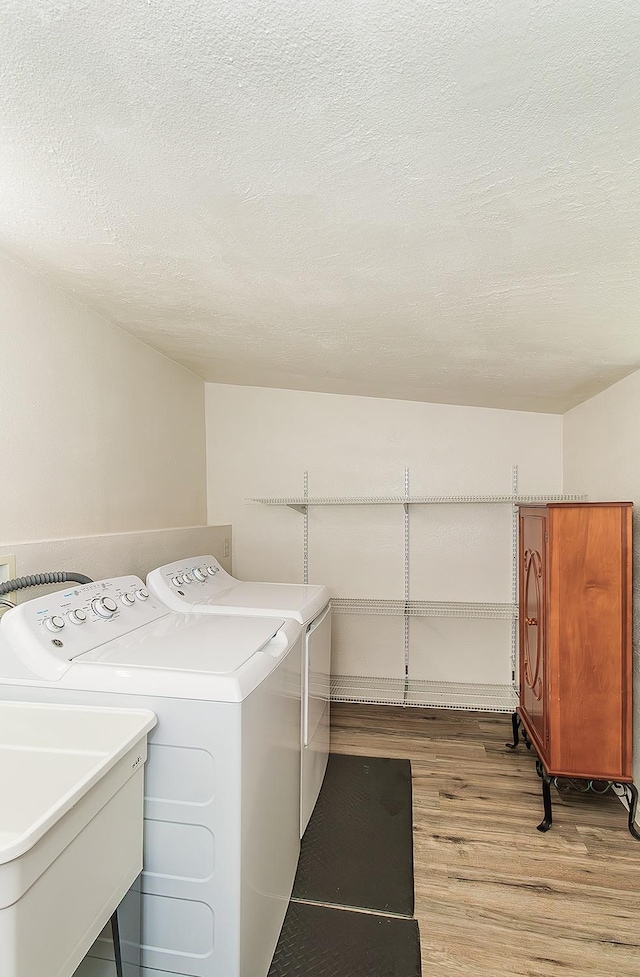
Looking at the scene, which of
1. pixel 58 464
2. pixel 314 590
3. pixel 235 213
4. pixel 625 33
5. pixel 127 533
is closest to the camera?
pixel 625 33

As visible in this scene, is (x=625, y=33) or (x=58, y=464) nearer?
(x=625, y=33)

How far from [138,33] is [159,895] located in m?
1.60

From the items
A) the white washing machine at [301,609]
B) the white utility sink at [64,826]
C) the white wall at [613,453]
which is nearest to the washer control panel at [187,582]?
the white washing machine at [301,609]

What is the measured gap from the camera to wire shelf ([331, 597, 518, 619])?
128 inches

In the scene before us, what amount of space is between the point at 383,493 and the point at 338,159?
8.44 feet

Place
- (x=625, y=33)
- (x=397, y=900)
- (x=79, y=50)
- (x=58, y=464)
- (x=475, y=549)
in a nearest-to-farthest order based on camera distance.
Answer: (x=625, y=33), (x=79, y=50), (x=397, y=900), (x=58, y=464), (x=475, y=549)

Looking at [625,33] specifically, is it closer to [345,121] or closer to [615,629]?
[345,121]

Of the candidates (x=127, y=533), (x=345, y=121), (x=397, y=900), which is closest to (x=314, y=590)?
(x=127, y=533)

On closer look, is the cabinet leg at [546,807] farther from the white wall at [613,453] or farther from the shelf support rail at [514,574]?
the shelf support rail at [514,574]

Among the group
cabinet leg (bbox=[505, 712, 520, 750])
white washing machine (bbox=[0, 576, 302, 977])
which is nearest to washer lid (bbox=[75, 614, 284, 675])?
white washing machine (bbox=[0, 576, 302, 977])

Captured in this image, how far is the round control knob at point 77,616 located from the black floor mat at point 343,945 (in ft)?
3.53

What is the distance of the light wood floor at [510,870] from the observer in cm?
162

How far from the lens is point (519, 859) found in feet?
6.67

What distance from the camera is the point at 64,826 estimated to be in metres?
0.93
